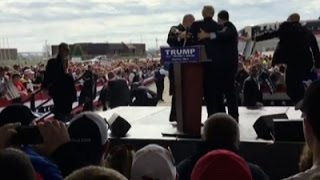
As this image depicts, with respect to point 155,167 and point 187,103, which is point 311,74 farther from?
point 155,167

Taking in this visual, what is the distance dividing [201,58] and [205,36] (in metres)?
0.56

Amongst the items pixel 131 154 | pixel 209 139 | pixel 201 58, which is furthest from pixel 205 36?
pixel 131 154

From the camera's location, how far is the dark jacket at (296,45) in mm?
9000

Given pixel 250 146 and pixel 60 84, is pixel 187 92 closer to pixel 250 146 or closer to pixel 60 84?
pixel 250 146

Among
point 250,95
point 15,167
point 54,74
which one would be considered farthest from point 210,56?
point 15,167

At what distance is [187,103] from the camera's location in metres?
7.75

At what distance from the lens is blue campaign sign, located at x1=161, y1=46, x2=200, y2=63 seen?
7.09 meters

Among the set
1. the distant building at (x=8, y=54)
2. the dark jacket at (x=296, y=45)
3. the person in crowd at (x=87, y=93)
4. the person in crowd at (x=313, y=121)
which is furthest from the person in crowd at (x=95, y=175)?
the distant building at (x=8, y=54)

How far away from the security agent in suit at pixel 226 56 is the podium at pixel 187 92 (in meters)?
0.53

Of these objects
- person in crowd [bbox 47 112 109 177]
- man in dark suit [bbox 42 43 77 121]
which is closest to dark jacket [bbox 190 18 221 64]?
man in dark suit [bbox 42 43 77 121]

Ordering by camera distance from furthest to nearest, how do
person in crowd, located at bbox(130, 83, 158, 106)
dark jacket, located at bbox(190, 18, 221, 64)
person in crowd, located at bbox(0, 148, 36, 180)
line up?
person in crowd, located at bbox(130, 83, 158, 106) → dark jacket, located at bbox(190, 18, 221, 64) → person in crowd, located at bbox(0, 148, 36, 180)

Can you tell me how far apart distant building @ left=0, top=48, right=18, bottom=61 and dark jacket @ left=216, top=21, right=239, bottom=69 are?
4828 cm

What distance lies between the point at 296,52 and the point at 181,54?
2.59 metres

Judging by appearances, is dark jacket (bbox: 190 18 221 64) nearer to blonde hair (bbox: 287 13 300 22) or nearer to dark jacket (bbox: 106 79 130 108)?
blonde hair (bbox: 287 13 300 22)
